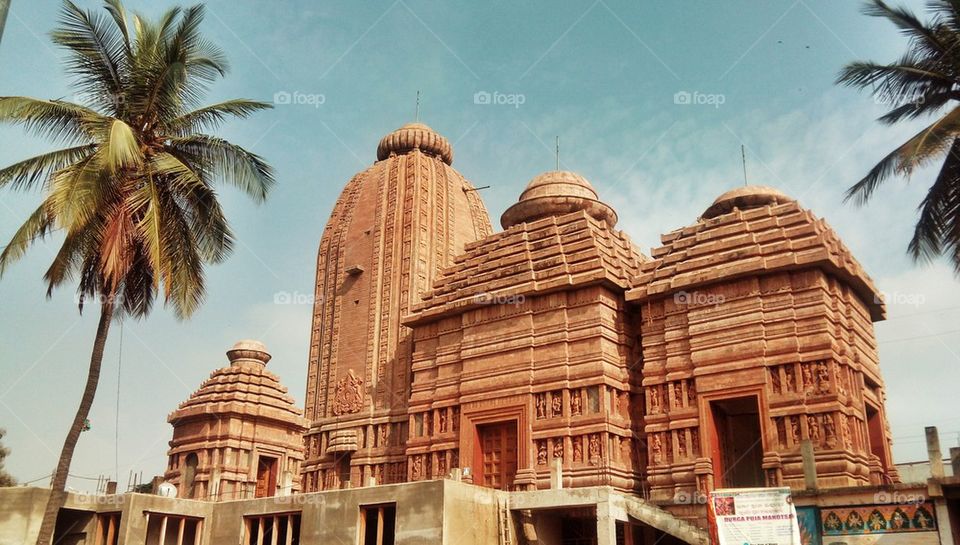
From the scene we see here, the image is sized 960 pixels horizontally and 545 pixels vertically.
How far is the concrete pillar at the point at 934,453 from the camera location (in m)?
14.8

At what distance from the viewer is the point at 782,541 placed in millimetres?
15281

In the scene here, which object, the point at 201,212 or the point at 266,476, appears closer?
the point at 201,212

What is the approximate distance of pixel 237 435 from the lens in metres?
31.6

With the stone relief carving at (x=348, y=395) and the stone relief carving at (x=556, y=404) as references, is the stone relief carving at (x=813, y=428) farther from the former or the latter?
the stone relief carving at (x=348, y=395)

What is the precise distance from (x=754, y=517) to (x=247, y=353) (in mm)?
23417

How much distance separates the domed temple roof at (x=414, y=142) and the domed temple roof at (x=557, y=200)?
257 inches

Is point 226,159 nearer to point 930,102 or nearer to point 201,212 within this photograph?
point 201,212

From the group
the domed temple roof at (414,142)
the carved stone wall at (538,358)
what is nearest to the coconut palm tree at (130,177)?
the carved stone wall at (538,358)

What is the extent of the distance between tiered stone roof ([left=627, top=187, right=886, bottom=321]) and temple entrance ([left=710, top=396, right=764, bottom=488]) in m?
3.21

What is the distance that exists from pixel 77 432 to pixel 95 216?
427cm

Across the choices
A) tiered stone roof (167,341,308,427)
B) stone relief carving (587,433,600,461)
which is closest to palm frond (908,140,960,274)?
stone relief carving (587,433,600,461)

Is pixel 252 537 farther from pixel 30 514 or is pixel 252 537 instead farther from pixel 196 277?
pixel 196 277

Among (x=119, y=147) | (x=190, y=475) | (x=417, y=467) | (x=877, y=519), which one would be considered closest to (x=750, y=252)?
(x=877, y=519)

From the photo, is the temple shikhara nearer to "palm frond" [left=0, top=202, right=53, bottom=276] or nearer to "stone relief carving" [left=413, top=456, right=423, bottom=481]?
"stone relief carving" [left=413, top=456, right=423, bottom=481]
